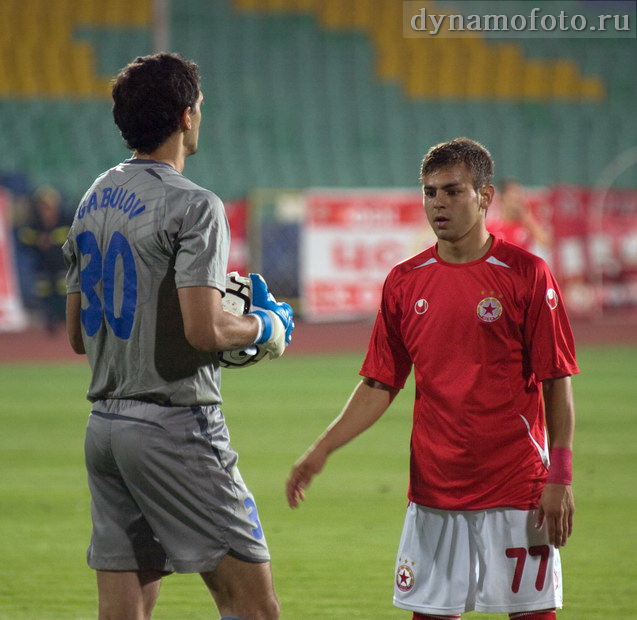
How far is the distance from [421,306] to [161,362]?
2.80 ft

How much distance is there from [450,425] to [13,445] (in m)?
6.47

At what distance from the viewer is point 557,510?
3215 mm

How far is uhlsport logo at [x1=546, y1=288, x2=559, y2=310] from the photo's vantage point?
3297 millimetres

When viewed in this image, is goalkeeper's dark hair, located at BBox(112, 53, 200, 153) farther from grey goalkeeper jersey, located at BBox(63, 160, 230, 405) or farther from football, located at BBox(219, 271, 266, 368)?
football, located at BBox(219, 271, 266, 368)

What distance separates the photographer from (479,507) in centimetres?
331

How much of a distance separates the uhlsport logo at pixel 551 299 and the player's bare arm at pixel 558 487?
0.69ft

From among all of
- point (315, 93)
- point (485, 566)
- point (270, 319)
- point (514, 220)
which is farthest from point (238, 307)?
point (315, 93)

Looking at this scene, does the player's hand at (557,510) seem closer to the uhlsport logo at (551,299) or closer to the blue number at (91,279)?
the uhlsport logo at (551,299)

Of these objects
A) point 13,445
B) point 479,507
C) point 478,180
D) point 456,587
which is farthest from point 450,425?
point 13,445

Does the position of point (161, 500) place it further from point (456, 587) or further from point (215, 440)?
point (456, 587)

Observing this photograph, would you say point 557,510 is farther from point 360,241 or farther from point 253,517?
point 360,241

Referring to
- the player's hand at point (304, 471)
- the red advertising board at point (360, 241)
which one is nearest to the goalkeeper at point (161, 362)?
the player's hand at point (304, 471)

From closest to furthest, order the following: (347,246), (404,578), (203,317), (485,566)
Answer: (203,317) < (485,566) < (404,578) < (347,246)

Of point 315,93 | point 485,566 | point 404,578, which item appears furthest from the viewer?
point 315,93
